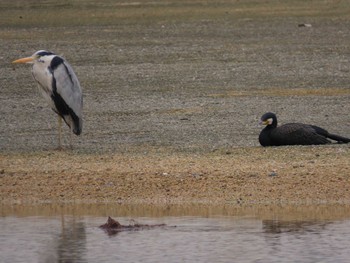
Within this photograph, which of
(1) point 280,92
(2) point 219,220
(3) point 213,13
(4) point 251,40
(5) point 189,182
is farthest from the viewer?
(3) point 213,13

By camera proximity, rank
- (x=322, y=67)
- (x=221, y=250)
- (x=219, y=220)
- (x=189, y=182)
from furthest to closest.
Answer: (x=322, y=67) < (x=189, y=182) < (x=219, y=220) < (x=221, y=250)

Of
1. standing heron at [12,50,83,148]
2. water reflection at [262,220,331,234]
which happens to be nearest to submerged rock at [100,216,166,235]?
water reflection at [262,220,331,234]

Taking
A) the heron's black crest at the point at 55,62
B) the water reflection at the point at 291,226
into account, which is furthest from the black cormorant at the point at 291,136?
the water reflection at the point at 291,226

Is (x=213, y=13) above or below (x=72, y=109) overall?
above

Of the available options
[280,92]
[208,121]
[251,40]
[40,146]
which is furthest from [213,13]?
[40,146]

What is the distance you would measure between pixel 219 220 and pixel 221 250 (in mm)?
1283

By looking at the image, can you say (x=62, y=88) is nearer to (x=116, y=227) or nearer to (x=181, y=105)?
(x=181, y=105)

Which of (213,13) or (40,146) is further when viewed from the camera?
(213,13)

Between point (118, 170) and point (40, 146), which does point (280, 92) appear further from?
point (118, 170)

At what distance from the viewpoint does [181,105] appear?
18969 millimetres

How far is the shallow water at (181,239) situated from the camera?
9.97m

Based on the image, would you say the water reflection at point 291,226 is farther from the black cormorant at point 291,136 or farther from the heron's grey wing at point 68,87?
the heron's grey wing at point 68,87

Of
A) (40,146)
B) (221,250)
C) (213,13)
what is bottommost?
(221,250)

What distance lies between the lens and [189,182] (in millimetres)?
12922
